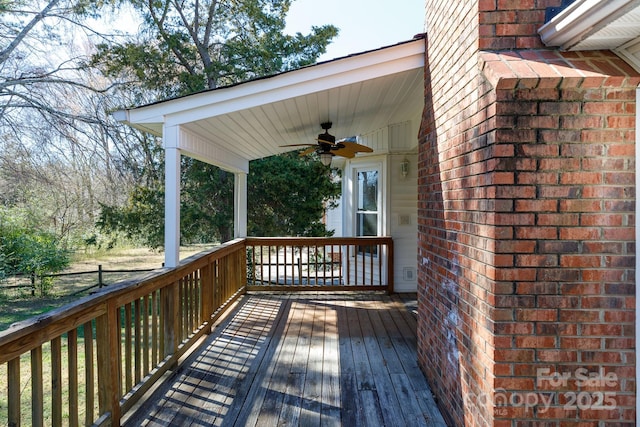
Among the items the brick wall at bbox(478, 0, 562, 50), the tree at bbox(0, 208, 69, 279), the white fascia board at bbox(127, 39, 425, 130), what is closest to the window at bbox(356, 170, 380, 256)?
the white fascia board at bbox(127, 39, 425, 130)

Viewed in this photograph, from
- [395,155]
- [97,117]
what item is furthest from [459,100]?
[97,117]

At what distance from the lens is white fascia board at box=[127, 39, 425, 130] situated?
11.0ft

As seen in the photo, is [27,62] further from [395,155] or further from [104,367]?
[104,367]

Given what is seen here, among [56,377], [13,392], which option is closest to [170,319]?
[56,377]

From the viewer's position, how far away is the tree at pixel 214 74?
28.3 feet

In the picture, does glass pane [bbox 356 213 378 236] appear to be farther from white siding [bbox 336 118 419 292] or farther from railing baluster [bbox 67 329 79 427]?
railing baluster [bbox 67 329 79 427]

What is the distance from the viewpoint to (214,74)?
922 cm

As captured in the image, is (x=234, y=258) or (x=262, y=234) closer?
(x=234, y=258)

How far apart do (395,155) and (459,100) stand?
12.7 ft

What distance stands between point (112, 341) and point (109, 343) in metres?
0.02

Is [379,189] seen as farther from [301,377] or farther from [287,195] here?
[301,377]

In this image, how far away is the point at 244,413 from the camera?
2605 millimetres

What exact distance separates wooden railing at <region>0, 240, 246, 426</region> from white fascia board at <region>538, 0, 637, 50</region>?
2.76 meters

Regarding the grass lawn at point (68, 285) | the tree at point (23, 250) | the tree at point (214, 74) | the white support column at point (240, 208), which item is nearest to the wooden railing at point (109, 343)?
the white support column at point (240, 208)
